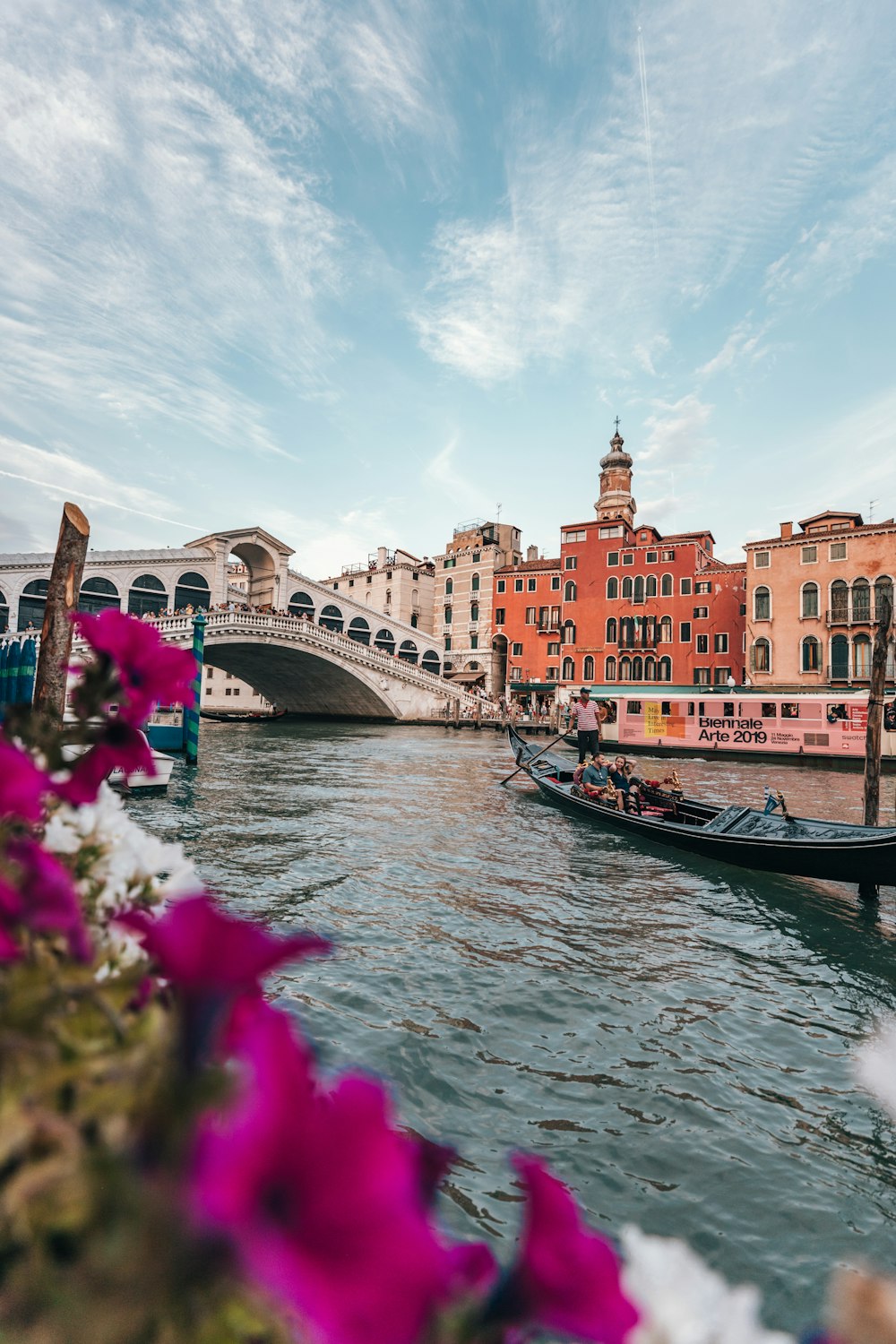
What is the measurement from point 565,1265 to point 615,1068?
3.42m

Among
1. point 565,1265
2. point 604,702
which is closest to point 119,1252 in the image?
point 565,1265

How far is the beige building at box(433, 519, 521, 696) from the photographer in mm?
41812

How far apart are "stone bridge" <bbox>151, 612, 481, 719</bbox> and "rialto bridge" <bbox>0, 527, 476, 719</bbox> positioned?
4 centimetres

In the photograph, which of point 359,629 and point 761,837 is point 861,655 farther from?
point 359,629

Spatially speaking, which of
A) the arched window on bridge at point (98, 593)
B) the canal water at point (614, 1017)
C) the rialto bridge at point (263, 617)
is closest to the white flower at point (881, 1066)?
the canal water at point (614, 1017)

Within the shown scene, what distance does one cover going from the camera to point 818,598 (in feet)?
94.4

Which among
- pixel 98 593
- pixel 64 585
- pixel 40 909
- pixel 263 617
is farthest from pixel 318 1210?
pixel 98 593

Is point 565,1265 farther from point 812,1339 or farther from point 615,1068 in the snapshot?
point 615,1068

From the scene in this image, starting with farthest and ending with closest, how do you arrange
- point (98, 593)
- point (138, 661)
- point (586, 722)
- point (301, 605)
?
point (301, 605)
point (98, 593)
point (586, 722)
point (138, 661)

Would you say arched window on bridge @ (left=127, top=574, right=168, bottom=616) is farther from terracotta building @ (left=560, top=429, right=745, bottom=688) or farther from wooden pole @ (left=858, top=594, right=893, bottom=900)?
wooden pole @ (left=858, top=594, right=893, bottom=900)

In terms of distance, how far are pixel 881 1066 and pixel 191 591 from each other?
34.4 metres

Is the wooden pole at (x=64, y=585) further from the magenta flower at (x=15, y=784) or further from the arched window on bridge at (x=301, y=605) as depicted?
the arched window on bridge at (x=301, y=605)

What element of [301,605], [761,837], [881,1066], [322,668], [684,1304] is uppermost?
[301,605]

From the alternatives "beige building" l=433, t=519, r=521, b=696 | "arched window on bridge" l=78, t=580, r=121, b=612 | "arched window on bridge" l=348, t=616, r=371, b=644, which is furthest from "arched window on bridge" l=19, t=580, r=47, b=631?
"beige building" l=433, t=519, r=521, b=696
